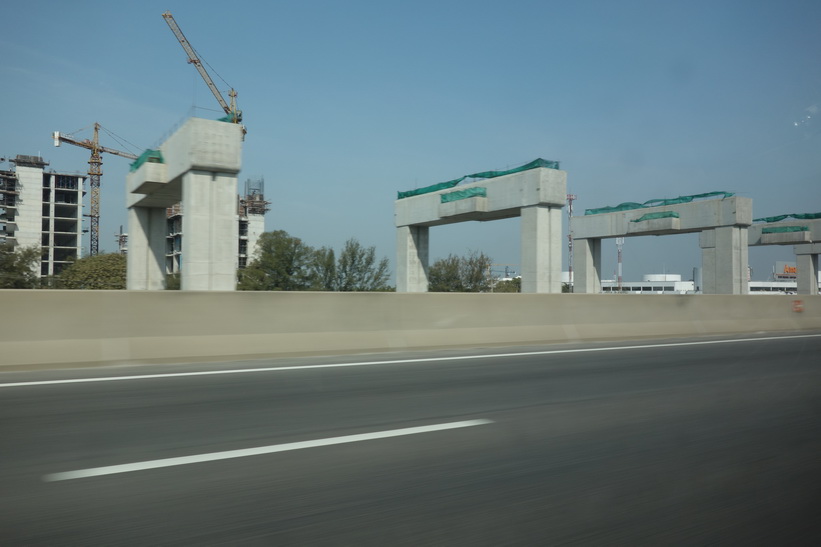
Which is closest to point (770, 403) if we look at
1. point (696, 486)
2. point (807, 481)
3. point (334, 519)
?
point (807, 481)

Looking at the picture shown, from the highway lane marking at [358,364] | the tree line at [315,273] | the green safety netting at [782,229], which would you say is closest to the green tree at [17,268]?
the tree line at [315,273]

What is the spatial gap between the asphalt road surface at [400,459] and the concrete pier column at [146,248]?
75.2 ft

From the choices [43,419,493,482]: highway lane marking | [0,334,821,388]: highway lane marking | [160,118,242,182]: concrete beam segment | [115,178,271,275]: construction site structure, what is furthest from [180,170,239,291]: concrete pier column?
[115,178,271,275]: construction site structure

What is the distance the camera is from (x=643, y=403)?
734cm

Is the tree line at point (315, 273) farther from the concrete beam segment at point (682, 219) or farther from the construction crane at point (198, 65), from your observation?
the construction crane at point (198, 65)

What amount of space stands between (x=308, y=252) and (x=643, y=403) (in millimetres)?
67641

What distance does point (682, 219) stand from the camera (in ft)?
142

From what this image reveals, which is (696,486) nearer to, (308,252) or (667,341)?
(667,341)

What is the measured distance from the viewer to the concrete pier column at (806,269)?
5769 centimetres

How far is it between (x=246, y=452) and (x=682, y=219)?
43147 mm

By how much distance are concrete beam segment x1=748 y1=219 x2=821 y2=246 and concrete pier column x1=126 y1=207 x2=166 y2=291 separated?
43.7 metres

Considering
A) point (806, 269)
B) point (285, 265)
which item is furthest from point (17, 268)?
point (806, 269)

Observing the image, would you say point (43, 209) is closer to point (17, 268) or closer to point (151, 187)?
point (17, 268)

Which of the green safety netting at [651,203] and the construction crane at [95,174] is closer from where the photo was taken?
the green safety netting at [651,203]
